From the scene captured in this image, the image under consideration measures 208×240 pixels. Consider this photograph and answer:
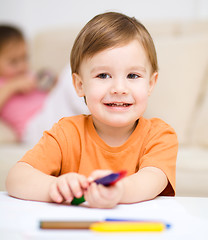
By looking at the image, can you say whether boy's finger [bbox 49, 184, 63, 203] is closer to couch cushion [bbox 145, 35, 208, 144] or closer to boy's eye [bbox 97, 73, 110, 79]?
boy's eye [bbox 97, 73, 110, 79]

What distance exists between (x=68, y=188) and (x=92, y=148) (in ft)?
0.83

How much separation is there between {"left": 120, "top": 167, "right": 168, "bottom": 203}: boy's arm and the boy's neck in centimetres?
14

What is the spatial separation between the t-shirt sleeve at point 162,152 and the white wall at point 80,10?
4.90 ft

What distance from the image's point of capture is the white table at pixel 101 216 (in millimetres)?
420

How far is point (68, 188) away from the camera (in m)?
0.59

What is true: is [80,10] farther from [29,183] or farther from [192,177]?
[29,183]

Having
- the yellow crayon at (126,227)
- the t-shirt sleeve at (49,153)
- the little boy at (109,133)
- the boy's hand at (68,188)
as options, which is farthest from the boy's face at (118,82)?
the yellow crayon at (126,227)

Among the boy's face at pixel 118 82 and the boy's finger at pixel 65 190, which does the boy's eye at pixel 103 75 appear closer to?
the boy's face at pixel 118 82

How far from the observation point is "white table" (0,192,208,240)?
0.42 metres

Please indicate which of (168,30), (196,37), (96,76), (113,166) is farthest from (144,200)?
(168,30)

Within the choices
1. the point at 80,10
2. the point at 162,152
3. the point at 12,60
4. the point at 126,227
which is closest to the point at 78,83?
the point at 162,152

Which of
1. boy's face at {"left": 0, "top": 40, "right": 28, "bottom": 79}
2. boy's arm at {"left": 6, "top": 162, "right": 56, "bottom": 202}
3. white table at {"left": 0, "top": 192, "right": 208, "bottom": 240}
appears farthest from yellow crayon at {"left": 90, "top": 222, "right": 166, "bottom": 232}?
boy's face at {"left": 0, "top": 40, "right": 28, "bottom": 79}

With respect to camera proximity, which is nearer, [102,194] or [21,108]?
[102,194]

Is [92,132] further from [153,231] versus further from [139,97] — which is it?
[153,231]
